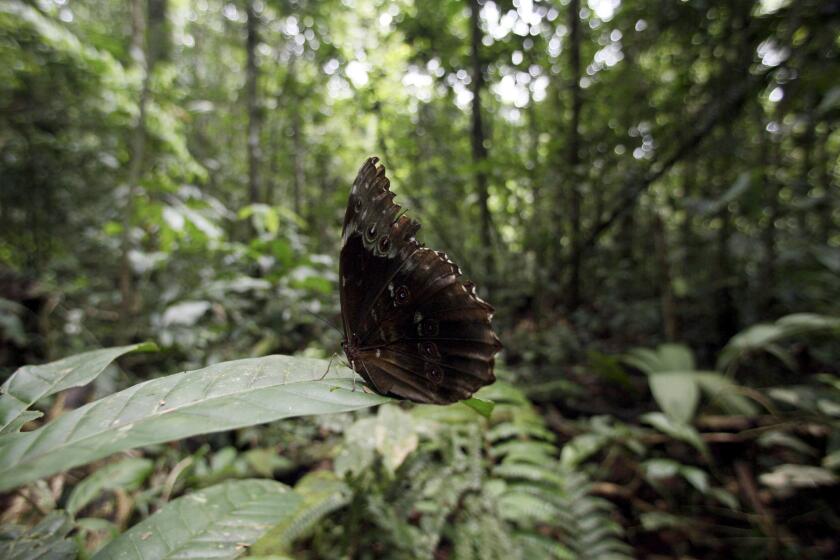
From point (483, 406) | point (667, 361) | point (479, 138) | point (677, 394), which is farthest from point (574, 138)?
point (483, 406)

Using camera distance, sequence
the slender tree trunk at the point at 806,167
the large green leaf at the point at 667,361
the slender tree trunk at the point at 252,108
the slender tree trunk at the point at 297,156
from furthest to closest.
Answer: the slender tree trunk at the point at 297,156 → the slender tree trunk at the point at 252,108 → the large green leaf at the point at 667,361 → the slender tree trunk at the point at 806,167

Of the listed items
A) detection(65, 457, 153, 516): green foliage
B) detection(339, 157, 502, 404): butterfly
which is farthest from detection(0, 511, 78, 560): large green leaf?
detection(339, 157, 502, 404): butterfly

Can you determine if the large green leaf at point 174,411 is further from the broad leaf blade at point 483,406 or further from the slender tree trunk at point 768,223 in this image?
the slender tree trunk at point 768,223

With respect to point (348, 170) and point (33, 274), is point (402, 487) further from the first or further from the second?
point (348, 170)

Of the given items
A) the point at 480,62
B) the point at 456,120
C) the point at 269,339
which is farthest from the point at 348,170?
the point at 269,339

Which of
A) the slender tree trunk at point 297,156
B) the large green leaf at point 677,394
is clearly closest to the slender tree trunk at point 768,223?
the large green leaf at point 677,394

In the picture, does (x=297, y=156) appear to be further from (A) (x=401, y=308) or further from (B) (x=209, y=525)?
(B) (x=209, y=525)

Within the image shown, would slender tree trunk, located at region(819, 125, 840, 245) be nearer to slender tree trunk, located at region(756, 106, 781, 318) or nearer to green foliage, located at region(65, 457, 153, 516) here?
slender tree trunk, located at region(756, 106, 781, 318)
